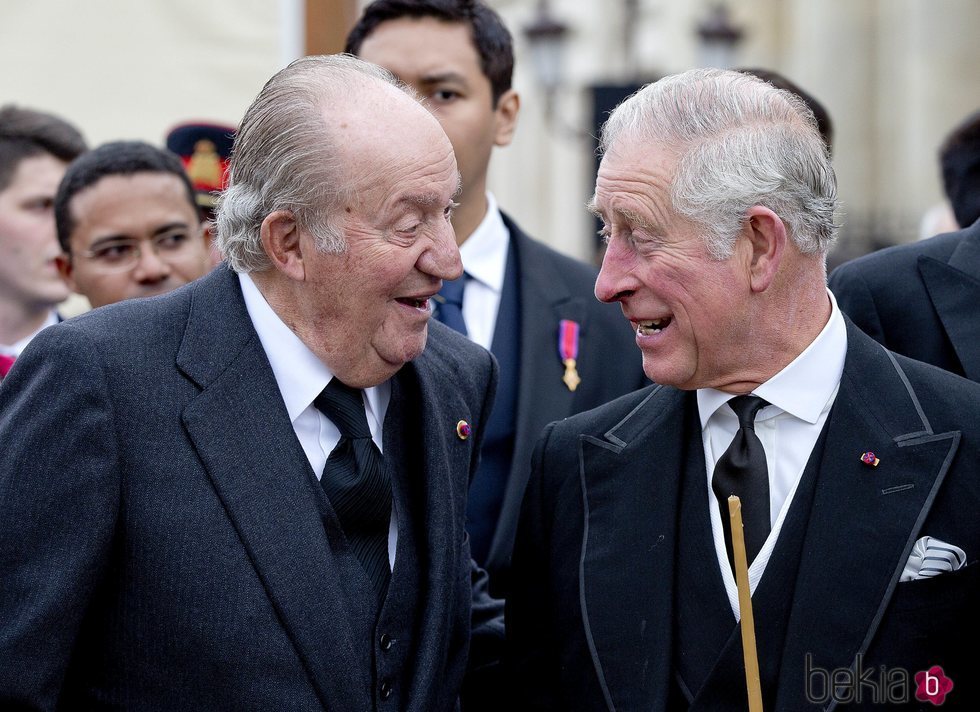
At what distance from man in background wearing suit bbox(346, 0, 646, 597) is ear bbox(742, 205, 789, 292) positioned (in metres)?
1.16

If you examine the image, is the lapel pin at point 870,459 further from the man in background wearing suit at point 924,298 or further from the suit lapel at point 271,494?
the suit lapel at point 271,494

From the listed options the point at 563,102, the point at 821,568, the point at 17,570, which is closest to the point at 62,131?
the point at 17,570

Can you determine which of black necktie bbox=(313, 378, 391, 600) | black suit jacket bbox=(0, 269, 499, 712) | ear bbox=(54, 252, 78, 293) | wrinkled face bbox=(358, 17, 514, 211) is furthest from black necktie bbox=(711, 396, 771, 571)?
ear bbox=(54, 252, 78, 293)

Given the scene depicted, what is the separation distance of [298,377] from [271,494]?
0.91 feet

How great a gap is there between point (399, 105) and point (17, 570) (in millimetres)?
1160

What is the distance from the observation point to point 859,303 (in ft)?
11.3

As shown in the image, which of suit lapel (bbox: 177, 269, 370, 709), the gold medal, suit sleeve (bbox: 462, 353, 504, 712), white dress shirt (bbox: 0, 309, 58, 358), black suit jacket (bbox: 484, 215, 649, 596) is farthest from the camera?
white dress shirt (bbox: 0, 309, 58, 358)

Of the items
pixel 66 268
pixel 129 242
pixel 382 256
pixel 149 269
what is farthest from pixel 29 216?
pixel 382 256

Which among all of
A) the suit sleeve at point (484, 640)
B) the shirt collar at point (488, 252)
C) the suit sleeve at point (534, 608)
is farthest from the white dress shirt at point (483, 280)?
the suit sleeve at point (534, 608)

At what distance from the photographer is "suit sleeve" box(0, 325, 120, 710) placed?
2.50m

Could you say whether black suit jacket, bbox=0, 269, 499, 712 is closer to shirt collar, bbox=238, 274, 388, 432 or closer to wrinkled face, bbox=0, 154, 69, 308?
shirt collar, bbox=238, 274, 388, 432

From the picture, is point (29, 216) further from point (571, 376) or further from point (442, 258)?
point (442, 258)

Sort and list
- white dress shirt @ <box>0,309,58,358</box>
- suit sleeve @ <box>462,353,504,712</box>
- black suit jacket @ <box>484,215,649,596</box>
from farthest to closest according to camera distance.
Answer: white dress shirt @ <box>0,309,58,358</box>, black suit jacket @ <box>484,215,649,596</box>, suit sleeve @ <box>462,353,504,712</box>

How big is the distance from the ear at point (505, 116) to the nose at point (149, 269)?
1.10 m
